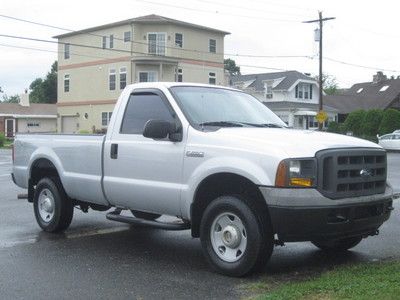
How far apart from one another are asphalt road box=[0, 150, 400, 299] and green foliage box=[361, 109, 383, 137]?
40.2 meters

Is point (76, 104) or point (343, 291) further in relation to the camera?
point (76, 104)

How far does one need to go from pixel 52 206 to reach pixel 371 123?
43215 mm

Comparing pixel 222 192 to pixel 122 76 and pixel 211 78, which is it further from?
pixel 211 78

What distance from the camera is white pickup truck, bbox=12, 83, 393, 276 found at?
567cm

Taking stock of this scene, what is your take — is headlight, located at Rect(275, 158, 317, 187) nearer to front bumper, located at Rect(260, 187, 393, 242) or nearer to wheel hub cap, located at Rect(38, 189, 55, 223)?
front bumper, located at Rect(260, 187, 393, 242)

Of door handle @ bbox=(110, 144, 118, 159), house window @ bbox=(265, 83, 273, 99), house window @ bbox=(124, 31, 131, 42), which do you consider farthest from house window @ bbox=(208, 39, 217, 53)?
door handle @ bbox=(110, 144, 118, 159)

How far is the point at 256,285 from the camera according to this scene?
5.66 meters

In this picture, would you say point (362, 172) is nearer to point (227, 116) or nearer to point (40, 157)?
point (227, 116)

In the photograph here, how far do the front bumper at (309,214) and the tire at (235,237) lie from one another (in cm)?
21

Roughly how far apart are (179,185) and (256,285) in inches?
56.5

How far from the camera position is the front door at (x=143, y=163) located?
657 centimetres

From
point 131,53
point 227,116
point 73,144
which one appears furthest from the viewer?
point 131,53

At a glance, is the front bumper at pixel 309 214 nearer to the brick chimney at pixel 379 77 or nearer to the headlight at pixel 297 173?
the headlight at pixel 297 173

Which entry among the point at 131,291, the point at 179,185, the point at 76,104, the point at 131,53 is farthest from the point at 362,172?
the point at 76,104
